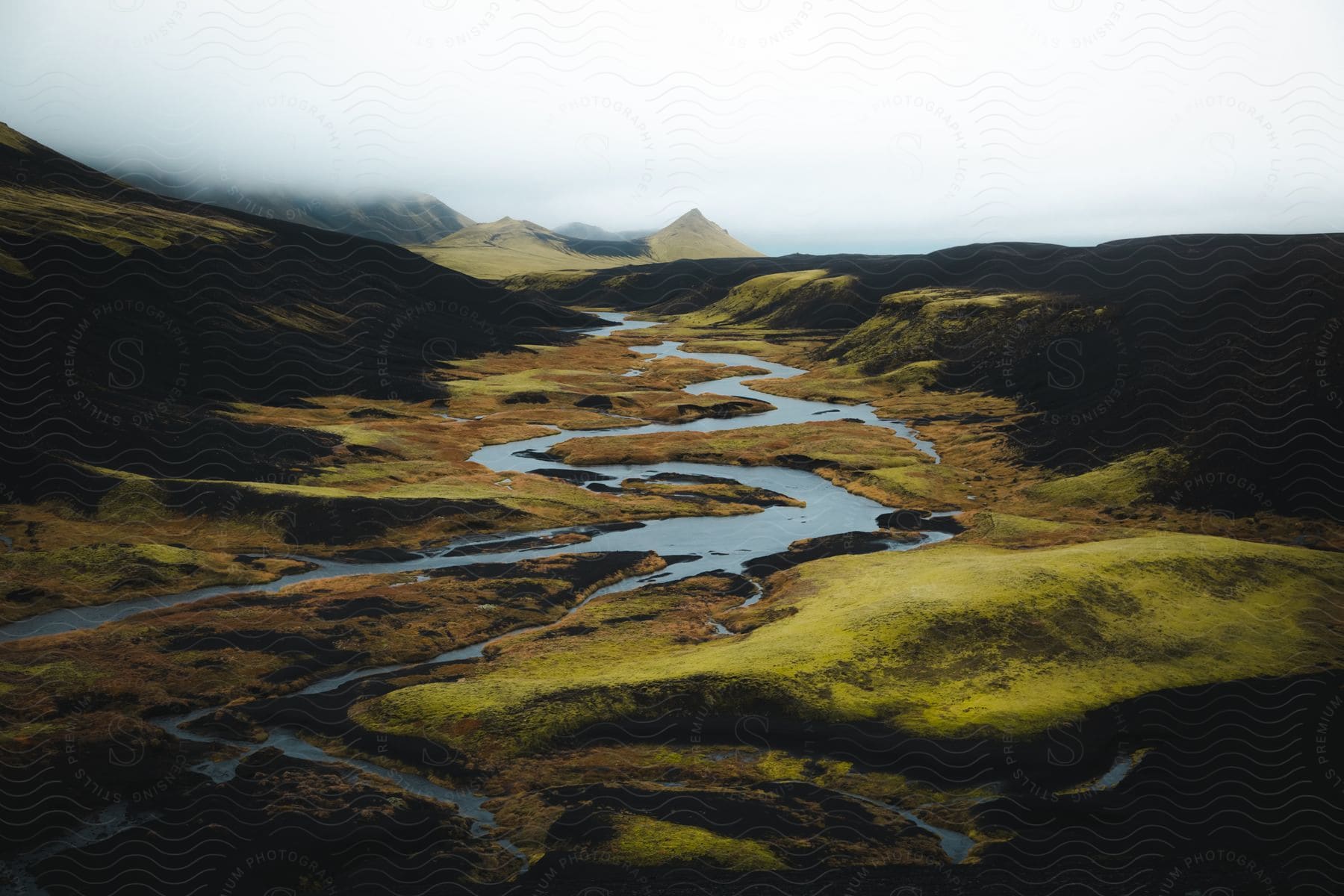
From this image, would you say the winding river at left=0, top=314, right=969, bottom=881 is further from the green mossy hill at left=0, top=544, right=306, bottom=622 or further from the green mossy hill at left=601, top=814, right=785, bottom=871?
the green mossy hill at left=601, top=814, right=785, bottom=871

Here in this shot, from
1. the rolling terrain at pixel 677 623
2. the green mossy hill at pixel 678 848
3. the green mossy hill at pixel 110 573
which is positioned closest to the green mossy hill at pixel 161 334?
the rolling terrain at pixel 677 623

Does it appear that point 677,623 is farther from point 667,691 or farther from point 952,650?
point 952,650

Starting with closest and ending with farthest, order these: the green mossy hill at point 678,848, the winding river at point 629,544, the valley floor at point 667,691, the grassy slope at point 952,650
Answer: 1. the green mossy hill at point 678,848
2. the valley floor at point 667,691
3. the winding river at point 629,544
4. the grassy slope at point 952,650

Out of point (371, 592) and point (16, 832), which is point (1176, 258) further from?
point (16, 832)

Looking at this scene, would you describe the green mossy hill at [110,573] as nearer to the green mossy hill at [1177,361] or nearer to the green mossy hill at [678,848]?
the green mossy hill at [678,848]

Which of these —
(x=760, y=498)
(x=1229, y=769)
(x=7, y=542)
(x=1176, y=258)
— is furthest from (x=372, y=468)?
(x=1176, y=258)

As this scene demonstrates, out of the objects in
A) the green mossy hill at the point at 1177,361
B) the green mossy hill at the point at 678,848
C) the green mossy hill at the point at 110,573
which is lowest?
the green mossy hill at the point at 110,573
